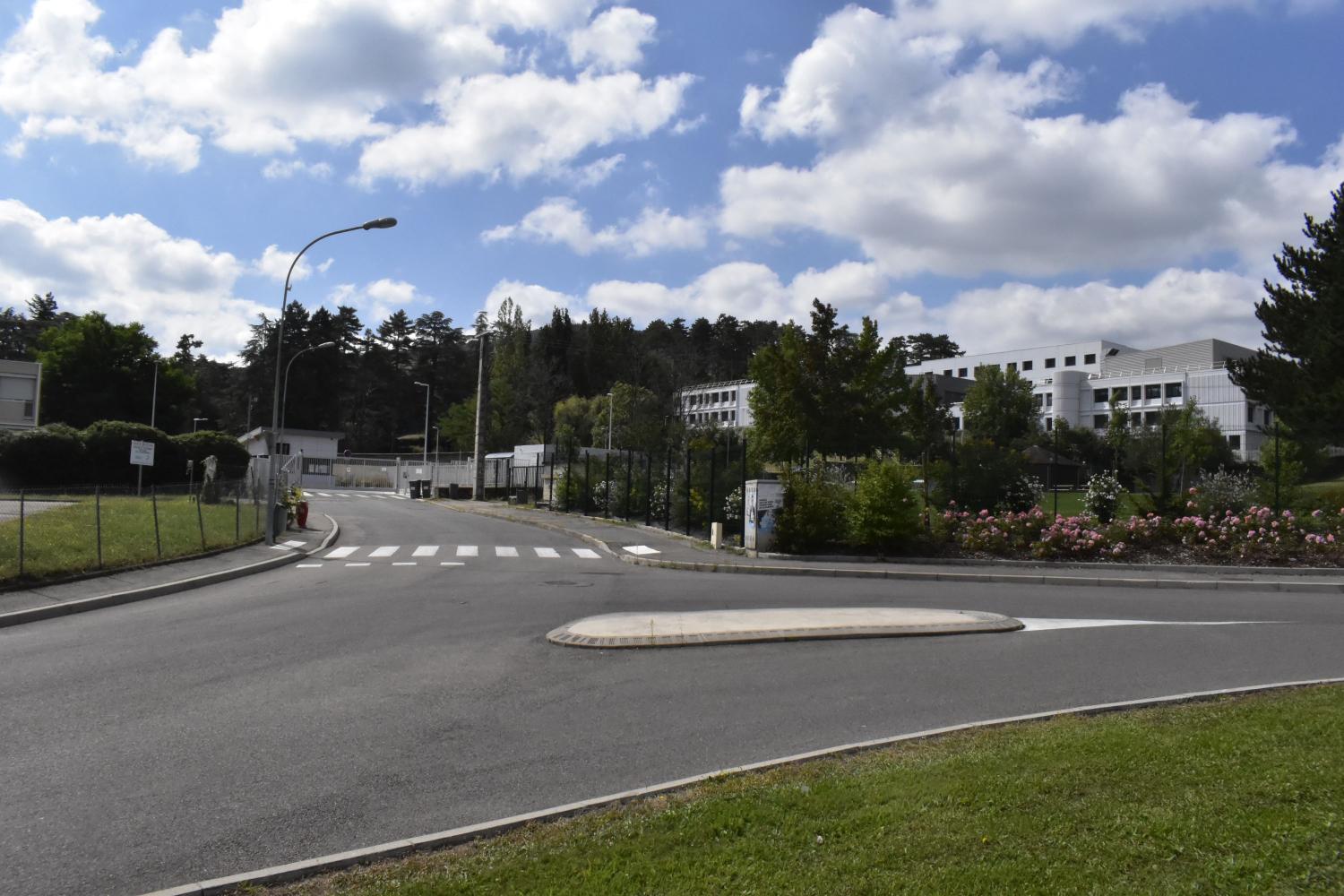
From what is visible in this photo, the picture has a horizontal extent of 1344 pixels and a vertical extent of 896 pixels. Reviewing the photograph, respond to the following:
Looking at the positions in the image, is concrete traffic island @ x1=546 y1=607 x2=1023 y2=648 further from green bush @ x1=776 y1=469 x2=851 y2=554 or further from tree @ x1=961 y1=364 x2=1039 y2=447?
tree @ x1=961 y1=364 x2=1039 y2=447

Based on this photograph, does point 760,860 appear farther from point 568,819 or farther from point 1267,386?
point 1267,386

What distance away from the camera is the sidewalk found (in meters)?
18.2

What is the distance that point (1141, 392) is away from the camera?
96.7m

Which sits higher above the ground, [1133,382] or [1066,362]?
[1066,362]

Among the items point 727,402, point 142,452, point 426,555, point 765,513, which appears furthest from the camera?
point 727,402

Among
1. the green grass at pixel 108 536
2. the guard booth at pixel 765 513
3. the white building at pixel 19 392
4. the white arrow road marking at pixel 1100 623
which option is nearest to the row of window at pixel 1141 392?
the guard booth at pixel 765 513

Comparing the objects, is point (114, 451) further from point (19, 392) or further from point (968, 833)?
point (968, 833)

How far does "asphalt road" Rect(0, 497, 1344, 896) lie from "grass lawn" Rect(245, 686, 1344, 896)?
799mm

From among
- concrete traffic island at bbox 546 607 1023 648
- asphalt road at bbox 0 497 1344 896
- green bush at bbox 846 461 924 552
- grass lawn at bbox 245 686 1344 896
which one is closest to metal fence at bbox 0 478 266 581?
asphalt road at bbox 0 497 1344 896

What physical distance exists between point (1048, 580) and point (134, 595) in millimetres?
16285

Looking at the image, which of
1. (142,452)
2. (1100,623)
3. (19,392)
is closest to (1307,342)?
(1100,623)

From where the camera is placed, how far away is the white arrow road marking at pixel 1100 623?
12.6 m

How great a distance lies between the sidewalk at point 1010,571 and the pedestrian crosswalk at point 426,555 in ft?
5.38

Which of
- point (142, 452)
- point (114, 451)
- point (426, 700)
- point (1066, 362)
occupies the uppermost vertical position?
point (1066, 362)
